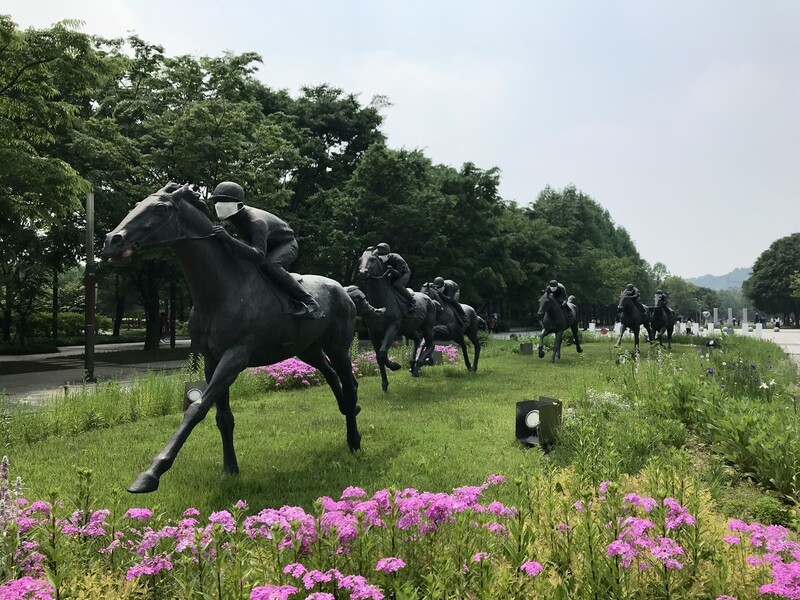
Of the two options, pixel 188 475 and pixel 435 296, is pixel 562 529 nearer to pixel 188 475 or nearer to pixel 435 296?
pixel 188 475

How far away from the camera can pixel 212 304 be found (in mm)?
5023

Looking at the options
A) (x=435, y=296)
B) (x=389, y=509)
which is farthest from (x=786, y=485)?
(x=435, y=296)

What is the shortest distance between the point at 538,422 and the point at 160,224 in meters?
4.72

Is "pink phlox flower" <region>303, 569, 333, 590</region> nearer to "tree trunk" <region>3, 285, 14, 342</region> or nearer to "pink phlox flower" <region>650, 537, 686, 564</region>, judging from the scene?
"pink phlox flower" <region>650, 537, 686, 564</region>

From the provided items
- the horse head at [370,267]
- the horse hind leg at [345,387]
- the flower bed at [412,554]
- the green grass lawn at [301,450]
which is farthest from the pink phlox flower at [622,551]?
the horse head at [370,267]

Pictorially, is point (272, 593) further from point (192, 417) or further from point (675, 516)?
point (192, 417)

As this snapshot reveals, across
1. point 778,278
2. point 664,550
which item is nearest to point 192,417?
point 664,550

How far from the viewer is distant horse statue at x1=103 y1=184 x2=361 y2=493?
439 cm

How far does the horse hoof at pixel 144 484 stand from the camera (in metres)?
3.87

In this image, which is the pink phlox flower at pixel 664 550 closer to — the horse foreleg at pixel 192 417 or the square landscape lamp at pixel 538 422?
the horse foreleg at pixel 192 417

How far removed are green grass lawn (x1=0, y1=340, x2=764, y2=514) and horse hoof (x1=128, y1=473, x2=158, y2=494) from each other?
11cm

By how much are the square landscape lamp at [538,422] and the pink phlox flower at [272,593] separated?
4758 millimetres

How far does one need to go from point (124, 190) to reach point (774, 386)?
19638 millimetres

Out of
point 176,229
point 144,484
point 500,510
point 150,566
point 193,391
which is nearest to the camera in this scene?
point 150,566
